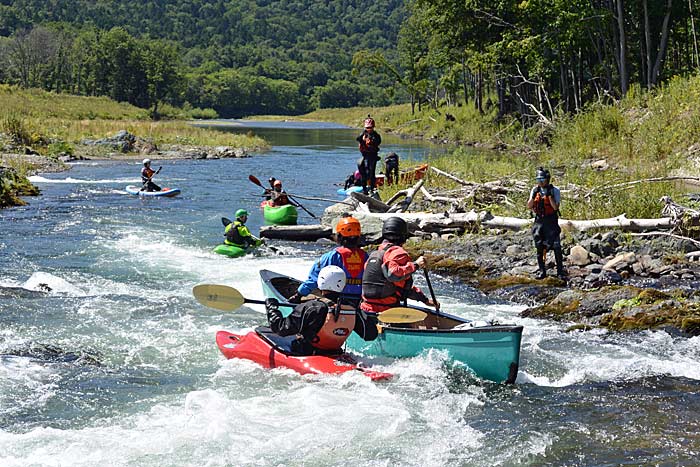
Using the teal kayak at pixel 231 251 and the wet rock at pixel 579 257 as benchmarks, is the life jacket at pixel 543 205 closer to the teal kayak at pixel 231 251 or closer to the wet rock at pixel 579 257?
the wet rock at pixel 579 257

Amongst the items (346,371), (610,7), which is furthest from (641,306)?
(610,7)

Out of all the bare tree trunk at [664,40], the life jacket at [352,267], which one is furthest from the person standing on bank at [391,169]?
the life jacket at [352,267]

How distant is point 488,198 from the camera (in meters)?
16.7

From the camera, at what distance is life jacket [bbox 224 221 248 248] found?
48.8 feet

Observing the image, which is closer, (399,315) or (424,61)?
(399,315)

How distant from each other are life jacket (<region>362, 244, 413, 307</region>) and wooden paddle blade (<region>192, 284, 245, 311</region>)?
1.53 metres

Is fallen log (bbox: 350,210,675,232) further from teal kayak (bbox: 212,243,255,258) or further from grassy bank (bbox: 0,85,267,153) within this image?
grassy bank (bbox: 0,85,267,153)

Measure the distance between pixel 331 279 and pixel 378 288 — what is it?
2.53ft

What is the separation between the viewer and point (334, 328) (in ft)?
26.4

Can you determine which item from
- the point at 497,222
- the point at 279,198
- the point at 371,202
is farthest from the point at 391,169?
the point at 497,222

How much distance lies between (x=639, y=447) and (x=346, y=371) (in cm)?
278

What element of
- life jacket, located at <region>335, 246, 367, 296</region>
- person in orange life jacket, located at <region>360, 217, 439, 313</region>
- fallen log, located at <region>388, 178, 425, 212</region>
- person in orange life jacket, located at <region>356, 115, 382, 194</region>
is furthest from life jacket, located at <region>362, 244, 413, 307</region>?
person in orange life jacket, located at <region>356, 115, 382, 194</region>

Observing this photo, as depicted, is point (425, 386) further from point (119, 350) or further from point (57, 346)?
point (57, 346)

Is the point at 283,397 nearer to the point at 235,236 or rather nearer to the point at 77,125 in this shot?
the point at 235,236
